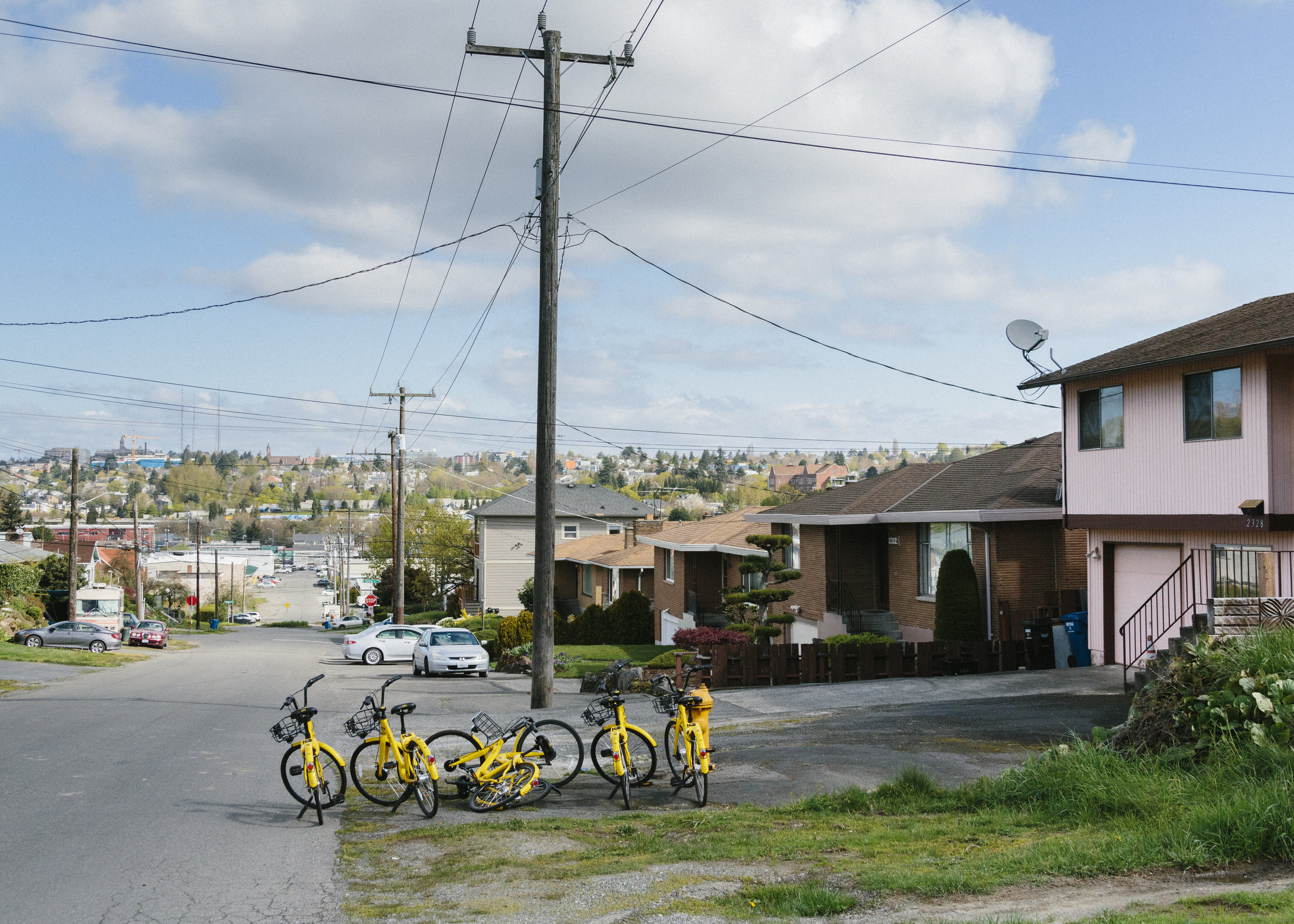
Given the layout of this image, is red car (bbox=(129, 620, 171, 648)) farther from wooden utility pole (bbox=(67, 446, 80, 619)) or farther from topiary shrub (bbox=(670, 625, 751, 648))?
topiary shrub (bbox=(670, 625, 751, 648))

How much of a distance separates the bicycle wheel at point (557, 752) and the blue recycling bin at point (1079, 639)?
11.9 m

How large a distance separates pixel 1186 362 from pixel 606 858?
1489 centimetres

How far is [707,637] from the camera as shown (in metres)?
26.4

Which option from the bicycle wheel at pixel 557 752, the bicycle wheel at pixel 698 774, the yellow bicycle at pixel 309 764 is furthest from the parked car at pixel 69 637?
the bicycle wheel at pixel 698 774

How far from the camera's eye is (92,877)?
304 inches

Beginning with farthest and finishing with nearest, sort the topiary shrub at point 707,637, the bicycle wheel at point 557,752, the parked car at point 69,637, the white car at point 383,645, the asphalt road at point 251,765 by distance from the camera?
the parked car at point 69,637, the white car at point 383,645, the topiary shrub at point 707,637, the bicycle wheel at point 557,752, the asphalt road at point 251,765

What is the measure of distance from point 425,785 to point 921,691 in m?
11.8

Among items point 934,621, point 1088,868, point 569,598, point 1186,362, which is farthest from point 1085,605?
point 569,598

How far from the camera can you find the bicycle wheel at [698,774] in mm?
9961

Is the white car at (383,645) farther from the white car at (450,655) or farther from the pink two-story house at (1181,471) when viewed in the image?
the pink two-story house at (1181,471)

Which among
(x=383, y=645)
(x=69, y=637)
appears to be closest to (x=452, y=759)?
(x=383, y=645)

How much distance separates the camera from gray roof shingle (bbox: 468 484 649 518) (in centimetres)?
6358

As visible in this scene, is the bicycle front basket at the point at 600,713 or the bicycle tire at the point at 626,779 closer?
the bicycle tire at the point at 626,779

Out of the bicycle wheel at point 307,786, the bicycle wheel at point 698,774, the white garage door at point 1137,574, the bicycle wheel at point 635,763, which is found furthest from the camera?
the white garage door at point 1137,574
